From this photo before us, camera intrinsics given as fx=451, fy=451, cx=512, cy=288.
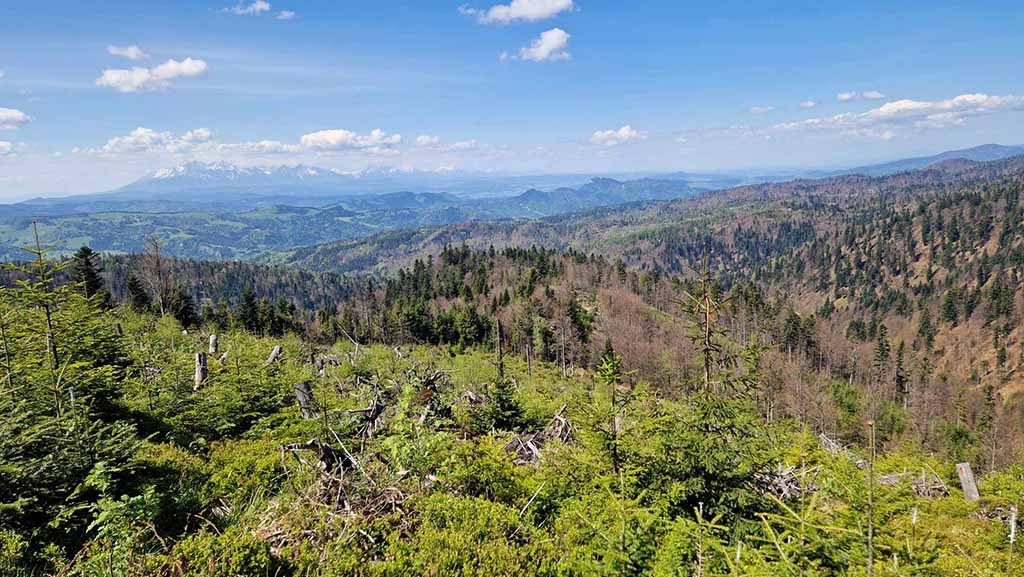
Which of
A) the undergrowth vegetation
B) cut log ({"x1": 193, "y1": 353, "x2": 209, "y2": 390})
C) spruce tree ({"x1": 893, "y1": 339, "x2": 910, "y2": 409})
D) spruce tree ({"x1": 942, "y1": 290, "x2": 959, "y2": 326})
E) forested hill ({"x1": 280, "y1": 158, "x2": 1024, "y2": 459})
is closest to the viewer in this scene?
the undergrowth vegetation

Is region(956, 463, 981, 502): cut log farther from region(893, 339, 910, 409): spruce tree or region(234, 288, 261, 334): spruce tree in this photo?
region(893, 339, 910, 409): spruce tree

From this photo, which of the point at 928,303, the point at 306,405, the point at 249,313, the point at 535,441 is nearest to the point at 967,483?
the point at 535,441

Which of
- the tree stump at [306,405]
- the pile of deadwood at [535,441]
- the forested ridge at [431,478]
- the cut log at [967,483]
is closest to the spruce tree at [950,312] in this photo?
the forested ridge at [431,478]

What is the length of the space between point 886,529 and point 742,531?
2036mm

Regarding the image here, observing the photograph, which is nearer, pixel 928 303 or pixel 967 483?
pixel 967 483

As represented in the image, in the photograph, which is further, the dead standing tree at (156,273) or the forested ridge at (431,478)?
the dead standing tree at (156,273)

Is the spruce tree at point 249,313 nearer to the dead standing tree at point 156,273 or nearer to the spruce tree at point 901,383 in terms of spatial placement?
the dead standing tree at point 156,273

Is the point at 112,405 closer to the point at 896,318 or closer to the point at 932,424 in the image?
the point at 932,424

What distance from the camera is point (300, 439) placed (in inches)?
397

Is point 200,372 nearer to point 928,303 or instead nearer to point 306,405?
point 306,405

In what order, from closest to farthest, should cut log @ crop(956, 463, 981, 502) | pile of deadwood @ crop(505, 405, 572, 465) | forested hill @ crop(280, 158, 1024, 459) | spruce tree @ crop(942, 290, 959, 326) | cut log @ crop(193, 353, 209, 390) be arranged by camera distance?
1. pile of deadwood @ crop(505, 405, 572, 465)
2. cut log @ crop(193, 353, 209, 390)
3. cut log @ crop(956, 463, 981, 502)
4. forested hill @ crop(280, 158, 1024, 459)
5. spruce tree @ crop(942, 290, 959, 326)

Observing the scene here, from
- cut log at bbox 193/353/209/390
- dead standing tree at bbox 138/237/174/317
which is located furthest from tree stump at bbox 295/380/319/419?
dead standing tree at bbox 138/237/174/317

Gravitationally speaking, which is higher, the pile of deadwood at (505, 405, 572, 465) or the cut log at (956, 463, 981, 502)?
the pile of deadwood at (505, 405, 572, 465)

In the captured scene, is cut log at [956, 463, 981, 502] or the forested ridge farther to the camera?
cut log at [956, 463, 981, 502]
